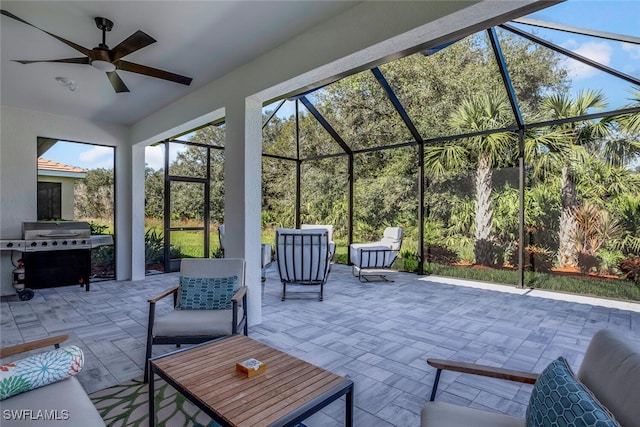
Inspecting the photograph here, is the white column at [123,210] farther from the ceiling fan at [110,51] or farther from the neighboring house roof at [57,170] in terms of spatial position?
the ceiling fan at [110,51]

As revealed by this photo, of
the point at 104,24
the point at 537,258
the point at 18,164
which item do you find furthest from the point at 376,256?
the point at 18,164

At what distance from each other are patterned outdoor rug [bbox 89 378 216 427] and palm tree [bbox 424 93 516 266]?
5.40 metres

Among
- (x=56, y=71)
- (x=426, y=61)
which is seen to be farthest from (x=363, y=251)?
(x=56, y=71)

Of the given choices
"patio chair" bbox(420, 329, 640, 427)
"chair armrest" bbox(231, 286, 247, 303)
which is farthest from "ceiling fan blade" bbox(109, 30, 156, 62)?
"patio chair" bbox(420, 329, 640, 427)

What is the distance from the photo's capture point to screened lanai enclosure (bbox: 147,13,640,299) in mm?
4746

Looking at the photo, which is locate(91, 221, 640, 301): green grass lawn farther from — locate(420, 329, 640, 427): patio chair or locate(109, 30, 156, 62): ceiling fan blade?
locate(420, 329, 640, 427): patio chair

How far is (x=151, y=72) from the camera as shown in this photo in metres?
3.41

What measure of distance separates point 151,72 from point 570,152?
231 inches

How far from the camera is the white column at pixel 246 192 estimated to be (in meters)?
3.66

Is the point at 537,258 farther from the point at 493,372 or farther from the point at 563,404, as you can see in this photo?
the point at 563,404

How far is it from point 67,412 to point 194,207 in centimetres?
589

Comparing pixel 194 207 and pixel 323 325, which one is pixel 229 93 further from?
pixel 194 207

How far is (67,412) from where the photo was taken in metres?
1.40

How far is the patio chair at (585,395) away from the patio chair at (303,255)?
11.0 ft
